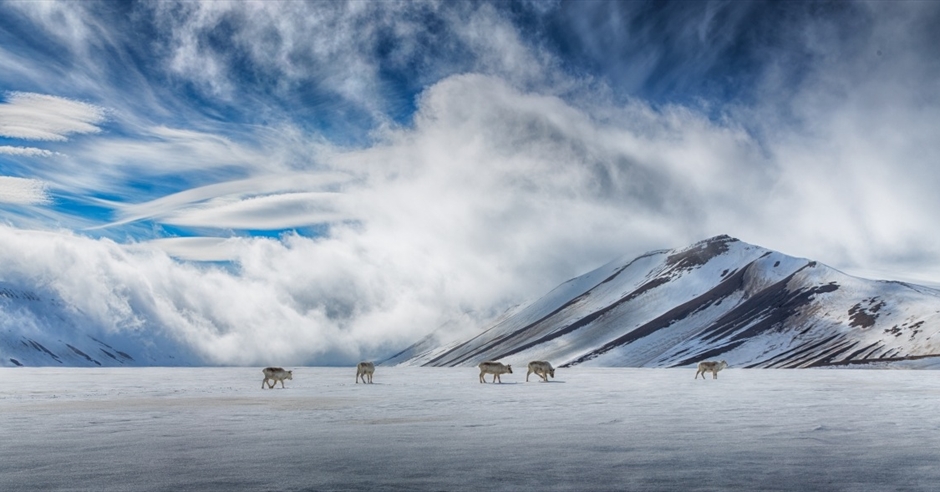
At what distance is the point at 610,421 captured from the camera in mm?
21516

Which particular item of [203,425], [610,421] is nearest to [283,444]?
[203,425]

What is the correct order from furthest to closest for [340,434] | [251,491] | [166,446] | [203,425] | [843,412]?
[843,412], [203,425], [340,434], [166,446], [251,491]

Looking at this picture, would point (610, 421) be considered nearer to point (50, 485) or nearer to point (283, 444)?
point (283, 444)

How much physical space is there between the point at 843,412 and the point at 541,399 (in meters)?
11.3

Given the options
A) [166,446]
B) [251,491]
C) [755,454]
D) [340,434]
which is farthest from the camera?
[340,434]

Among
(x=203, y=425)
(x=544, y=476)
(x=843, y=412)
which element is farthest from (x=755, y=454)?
(x=203, y=425)

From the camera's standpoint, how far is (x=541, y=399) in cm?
3095

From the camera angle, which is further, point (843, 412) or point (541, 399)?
point (541, 399)

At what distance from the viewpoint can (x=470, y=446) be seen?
16.1 meters

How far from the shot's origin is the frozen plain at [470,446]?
1205cm

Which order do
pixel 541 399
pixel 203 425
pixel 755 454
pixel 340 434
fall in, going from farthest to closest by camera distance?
pixel 541 399, pixel 203 425, pixel 340 434, pixel 755 454

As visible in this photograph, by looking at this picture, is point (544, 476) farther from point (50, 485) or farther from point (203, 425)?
point (203, 425)

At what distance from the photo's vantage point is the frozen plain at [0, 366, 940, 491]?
12.1 metres

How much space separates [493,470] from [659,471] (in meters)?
2.87
